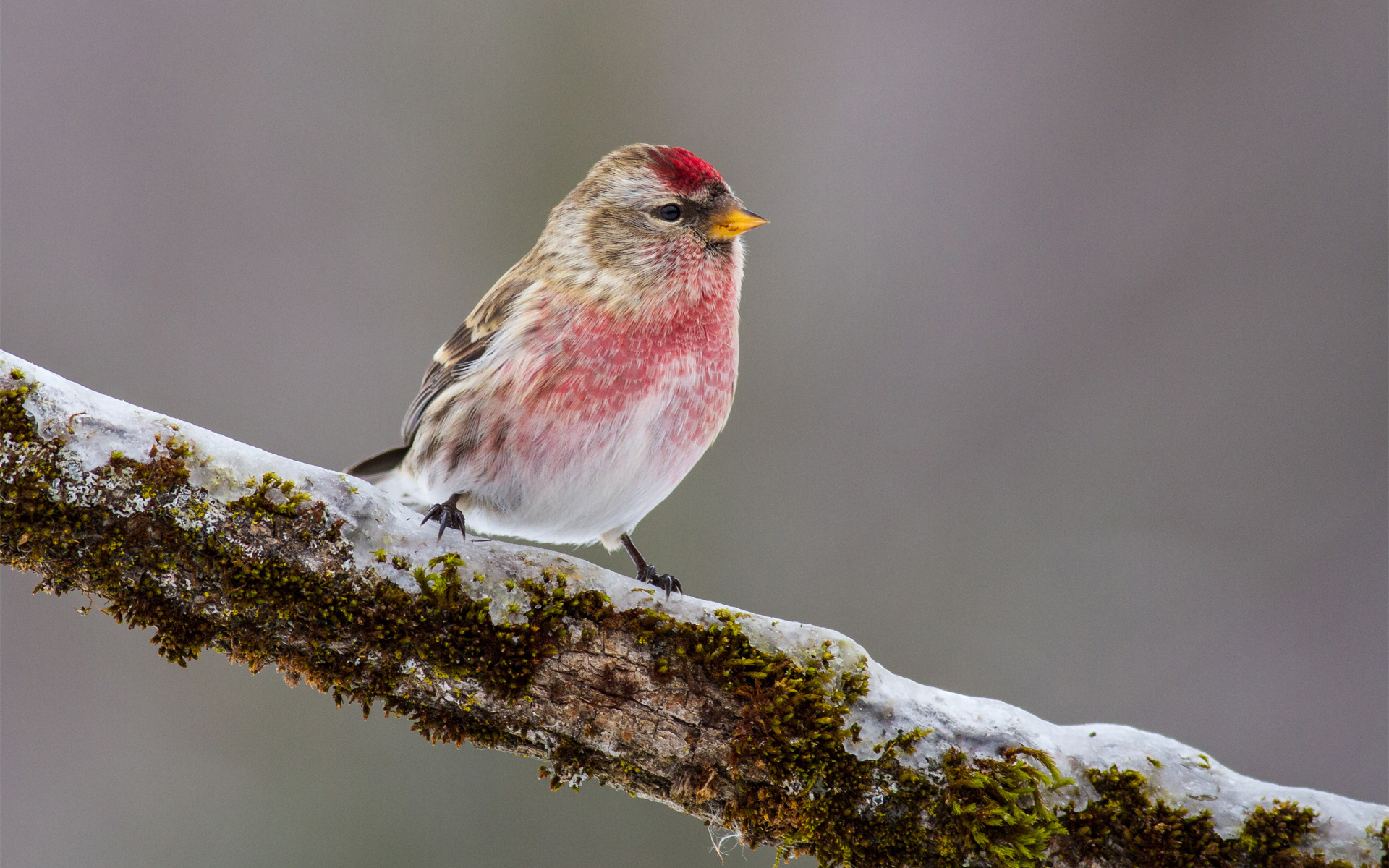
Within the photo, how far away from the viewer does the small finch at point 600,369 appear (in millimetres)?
2873

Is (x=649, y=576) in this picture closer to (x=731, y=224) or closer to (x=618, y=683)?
(x=618, y=683)

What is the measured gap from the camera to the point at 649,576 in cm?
313

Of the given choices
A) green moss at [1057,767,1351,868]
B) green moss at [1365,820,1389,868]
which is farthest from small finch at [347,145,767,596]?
green moss at [1365,820,1389,868]

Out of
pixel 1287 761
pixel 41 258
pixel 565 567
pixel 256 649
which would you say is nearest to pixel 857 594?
pixel 1287 761

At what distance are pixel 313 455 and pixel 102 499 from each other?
3954 mm

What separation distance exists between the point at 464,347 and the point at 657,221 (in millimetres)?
817

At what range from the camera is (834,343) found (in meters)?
6.39

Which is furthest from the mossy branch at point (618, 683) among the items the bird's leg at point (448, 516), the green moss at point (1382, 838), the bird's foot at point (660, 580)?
the bird's foot at point (660, 580)

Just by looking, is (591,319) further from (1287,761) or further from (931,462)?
(1287,761)

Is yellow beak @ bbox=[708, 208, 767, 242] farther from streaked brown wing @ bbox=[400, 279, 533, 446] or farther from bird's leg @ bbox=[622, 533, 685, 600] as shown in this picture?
bird's leg @ bbox=[622, 533, 685, 600]

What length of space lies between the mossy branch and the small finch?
0.50 meters

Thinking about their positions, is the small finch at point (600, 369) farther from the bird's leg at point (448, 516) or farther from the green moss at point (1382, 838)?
the green moss at point (1382, 838)

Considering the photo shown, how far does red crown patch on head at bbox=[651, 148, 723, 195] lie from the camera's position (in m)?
3.21

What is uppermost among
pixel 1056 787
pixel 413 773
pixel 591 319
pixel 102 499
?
pixel 591 319
